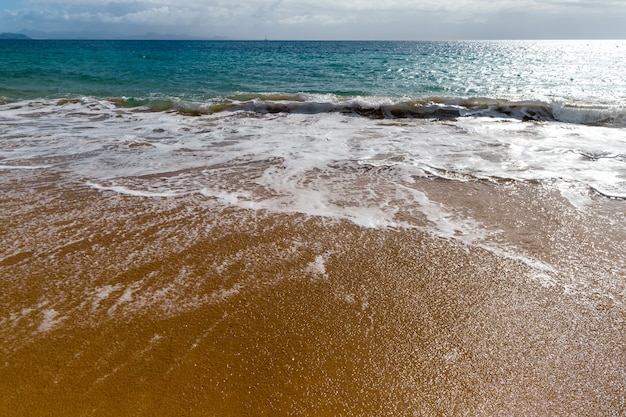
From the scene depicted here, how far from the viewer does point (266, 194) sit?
18.2 ft

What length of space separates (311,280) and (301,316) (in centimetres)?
52

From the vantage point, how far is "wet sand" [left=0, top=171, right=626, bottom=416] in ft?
7.92

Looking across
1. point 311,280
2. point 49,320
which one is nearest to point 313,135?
point 311,280

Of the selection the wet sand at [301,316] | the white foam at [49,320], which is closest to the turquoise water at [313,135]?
the wet sand at [301,316]

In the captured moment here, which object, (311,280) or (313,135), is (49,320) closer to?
(311,280)

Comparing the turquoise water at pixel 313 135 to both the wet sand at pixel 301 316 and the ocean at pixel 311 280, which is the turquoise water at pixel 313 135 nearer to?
the ocean at pixel 311 280

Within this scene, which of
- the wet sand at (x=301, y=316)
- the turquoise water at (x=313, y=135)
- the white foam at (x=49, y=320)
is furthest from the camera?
the turquoise water at (x=313, y=135)

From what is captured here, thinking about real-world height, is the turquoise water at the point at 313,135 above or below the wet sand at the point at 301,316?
above

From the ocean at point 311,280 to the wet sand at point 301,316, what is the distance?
16 millimetres

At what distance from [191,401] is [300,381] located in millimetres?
660

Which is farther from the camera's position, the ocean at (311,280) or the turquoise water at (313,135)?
the turquoise water at (313,135)

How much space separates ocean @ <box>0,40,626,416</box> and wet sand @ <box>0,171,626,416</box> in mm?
16

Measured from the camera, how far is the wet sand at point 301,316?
2414 mm

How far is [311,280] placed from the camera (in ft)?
11.8
